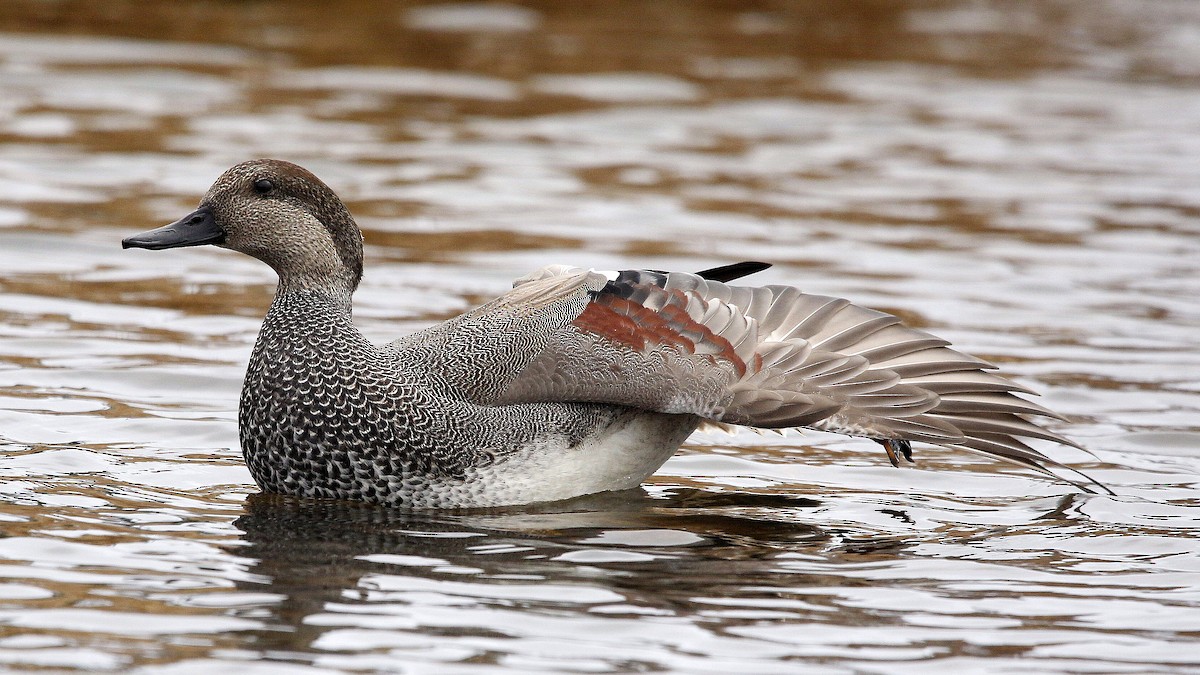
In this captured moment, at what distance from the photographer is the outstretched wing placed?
22.3 feet

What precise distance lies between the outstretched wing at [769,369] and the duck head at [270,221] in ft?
3.05

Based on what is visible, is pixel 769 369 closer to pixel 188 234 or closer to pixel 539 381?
pixel 539 381

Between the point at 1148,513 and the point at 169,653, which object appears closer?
the point at 169,653

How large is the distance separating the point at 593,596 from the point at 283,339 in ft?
6.02

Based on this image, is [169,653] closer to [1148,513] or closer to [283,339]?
[283,339]

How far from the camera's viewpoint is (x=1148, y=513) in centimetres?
712

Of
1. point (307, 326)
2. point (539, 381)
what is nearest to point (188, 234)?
point (307, 326)

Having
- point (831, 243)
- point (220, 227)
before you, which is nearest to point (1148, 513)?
point (220, 227)

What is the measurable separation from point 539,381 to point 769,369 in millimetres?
881

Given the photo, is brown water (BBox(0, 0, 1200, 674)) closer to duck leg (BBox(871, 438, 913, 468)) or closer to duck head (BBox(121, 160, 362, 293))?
duck leg (BBox(871, 438, 913, 468))

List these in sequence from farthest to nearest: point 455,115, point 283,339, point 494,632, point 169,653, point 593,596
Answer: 1. point 455,115
2. point 283,339
3. point 593,596
4. point 494,632
5. point 169,653

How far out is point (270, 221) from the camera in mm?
6980

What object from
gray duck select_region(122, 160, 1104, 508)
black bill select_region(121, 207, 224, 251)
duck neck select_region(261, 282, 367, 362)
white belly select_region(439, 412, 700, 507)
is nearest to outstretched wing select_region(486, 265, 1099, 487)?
gray duck select_region(122, 160, 1104, 508)

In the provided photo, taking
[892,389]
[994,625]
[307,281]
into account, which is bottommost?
[994,625]
